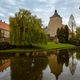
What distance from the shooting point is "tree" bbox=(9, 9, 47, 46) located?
43.2m

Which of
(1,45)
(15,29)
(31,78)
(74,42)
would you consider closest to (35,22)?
(15,29)

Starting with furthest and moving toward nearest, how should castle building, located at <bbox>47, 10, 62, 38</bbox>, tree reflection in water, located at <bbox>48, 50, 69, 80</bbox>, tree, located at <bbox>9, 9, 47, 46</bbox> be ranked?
castle building, located at <bbox>47, 10, 62, 38</bbox> → tree, located at <bbox>9, 9, 47, 46</bbox> → tree reflection in water, located at <bbox>48, 50, 69, 80</bbox>

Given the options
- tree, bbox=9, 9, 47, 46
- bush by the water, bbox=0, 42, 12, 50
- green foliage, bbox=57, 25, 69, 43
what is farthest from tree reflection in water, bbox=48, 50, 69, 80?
green foliage, bbox=57, 25, 69, 43

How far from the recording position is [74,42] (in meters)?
82.5

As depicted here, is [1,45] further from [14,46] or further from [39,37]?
[39,37]

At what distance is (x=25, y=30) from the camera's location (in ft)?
144

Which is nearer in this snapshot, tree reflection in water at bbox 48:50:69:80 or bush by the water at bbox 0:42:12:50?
tree reflection in water at bbox 48:50:69:80

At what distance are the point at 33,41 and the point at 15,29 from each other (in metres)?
4.37

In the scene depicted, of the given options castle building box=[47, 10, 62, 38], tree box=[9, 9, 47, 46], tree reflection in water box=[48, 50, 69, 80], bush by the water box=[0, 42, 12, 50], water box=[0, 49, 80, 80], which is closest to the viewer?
water box=[0, 49, 80, 80]

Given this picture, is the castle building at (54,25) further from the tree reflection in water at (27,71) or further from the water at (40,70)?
the tree reflection in water at (27,71)

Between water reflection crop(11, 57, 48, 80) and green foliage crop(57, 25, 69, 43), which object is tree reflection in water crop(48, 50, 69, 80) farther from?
green foliage crop(57, 25, 69, 43)

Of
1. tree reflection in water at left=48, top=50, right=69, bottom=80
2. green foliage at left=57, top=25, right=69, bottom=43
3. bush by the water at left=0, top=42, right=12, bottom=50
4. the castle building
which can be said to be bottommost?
tree reflection in water at left=48, top=50, right=69, bottom=80

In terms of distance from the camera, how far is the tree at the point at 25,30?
43.2 m

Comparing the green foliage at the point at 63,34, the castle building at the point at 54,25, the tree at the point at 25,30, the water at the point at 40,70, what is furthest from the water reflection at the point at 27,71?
the castle building at the point at 54,25
